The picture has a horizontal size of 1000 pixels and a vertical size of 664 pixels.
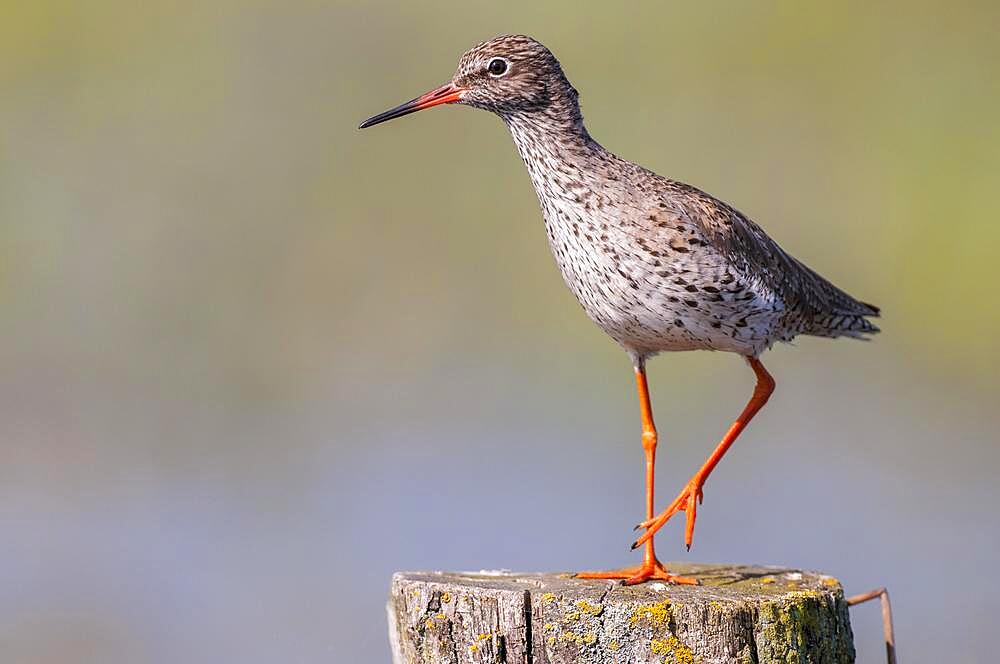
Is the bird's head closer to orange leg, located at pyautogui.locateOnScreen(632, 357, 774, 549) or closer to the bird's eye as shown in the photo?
the bird's eye

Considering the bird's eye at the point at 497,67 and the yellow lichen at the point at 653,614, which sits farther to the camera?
the bird's eye at the point at 497,67

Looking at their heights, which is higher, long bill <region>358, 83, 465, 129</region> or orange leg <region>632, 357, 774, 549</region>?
long bill <region>358, 83, 465, 129</region>

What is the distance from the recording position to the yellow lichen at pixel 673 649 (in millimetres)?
5179

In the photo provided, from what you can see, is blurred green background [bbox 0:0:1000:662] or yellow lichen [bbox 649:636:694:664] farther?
blurred green background [bbox 0:0:1000:662]

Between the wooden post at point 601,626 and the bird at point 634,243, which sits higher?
the bird at point 634,243

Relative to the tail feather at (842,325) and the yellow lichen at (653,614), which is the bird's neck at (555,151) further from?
the yellow lichen at (653,614)

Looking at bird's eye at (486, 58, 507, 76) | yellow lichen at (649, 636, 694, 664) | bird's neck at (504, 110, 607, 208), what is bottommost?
yellow lichen at (649, 636, 694, 664)

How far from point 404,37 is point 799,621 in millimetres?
12004

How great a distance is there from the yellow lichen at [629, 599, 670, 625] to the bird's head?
92.4 inches

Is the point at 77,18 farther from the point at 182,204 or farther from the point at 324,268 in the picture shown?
the point at 324,268

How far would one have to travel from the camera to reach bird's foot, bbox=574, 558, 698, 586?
591 cm

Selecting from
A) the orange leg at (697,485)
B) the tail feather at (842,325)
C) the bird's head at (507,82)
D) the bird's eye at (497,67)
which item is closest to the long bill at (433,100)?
the bird's head at (507,82)

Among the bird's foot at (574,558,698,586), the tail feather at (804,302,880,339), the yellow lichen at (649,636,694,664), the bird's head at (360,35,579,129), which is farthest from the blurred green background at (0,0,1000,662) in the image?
the yellow lichen at (649,636,694,664)

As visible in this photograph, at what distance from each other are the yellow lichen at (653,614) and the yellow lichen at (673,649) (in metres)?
0.07
